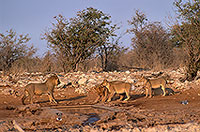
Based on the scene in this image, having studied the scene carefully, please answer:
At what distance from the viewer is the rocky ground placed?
19.1 feet

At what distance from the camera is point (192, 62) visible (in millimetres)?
13898

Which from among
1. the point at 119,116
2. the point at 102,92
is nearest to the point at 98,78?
the point at 102,92

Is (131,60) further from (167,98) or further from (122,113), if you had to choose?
(122,113)

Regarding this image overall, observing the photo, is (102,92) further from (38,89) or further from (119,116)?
(119,116)

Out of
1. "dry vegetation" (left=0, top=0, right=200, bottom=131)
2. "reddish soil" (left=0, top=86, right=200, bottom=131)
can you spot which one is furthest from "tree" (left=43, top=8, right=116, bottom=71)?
"reddish soil" (left=0, top=86, right=200, bottom=131)

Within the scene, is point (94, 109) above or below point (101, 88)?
below

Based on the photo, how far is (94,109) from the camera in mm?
8617

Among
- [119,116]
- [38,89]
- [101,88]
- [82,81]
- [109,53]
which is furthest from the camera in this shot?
[109,53]

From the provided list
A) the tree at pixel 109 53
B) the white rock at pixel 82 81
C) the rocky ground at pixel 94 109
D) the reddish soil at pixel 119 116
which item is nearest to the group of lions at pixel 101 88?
the rocky ground at pixel 94 109

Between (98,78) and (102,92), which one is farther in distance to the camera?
(98,78)

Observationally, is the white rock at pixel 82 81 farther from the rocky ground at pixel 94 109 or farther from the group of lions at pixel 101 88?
the group of lions at pixel 101 88

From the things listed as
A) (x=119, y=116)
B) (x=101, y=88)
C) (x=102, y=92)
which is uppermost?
(x=101, y=88)

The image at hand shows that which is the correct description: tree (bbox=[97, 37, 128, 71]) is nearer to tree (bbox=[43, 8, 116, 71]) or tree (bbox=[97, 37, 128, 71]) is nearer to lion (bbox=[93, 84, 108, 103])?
tree (bbox=[43, 8, 116, 71])

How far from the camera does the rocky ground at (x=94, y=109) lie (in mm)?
5832
